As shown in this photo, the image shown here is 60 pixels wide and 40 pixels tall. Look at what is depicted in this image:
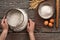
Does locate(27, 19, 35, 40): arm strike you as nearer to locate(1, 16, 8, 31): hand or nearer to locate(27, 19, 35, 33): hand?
locate(27, 19, 35, 33): hand

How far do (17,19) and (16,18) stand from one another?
10mm

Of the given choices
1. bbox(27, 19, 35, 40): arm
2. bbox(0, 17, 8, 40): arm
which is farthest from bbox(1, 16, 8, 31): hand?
bbox(27, 19, 35, 40): arm

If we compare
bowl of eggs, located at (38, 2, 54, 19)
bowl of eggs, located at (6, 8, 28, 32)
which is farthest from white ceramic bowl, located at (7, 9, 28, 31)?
bowl of eggs, located at (38, 2, 54, 19)

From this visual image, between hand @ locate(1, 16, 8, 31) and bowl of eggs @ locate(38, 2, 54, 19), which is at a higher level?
bowl of eggs @ locate(38, 2, 54, 19)

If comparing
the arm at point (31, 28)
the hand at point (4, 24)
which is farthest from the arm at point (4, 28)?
the arm at point (31, 28)

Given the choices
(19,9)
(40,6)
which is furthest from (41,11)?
(19,9)

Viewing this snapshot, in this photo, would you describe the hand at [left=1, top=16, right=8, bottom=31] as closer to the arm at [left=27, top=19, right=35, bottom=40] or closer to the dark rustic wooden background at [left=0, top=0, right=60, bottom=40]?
the dark rustic wooden background at [left=0, top=0, right=60, bottom=40]

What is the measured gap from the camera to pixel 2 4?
1.20 m

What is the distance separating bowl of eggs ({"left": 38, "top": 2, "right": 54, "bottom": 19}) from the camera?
1.16 m

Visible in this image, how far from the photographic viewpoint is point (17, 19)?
1.17 meters

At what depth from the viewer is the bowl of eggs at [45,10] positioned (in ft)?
3.81

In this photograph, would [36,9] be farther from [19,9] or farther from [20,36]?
[20,36]

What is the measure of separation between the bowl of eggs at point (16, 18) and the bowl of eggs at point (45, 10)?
0.11m

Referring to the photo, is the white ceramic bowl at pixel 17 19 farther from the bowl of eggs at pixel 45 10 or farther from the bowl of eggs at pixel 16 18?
the bowl of eggs at pixel 45 10
